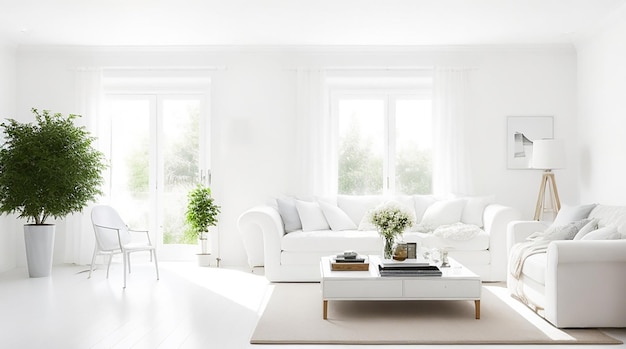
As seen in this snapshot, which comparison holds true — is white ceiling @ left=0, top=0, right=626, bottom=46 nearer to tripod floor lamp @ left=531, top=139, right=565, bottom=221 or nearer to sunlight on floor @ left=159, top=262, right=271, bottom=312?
tripod floor lamp @ left=531, top=139, right=565, bottom=221

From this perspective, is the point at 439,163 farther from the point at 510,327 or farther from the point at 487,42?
the point at 510,327

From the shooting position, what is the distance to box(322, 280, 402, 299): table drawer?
434 cm

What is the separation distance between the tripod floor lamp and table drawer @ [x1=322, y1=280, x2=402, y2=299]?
9.80 ft

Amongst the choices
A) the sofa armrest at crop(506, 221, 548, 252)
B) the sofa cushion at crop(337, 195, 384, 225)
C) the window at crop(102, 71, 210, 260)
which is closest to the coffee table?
the sofa armrest at crop(506, 221, 548, 252)

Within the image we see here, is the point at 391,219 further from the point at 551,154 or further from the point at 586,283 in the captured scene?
the point at 551,154

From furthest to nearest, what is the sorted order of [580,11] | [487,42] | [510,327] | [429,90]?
1. [429,90]
2. [487,42]
3. [580,11]
4. [510,327]

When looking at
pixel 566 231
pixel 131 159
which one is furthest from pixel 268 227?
pixel 566 231

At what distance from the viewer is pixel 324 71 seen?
7117mm

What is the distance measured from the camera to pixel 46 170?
6.09 meters

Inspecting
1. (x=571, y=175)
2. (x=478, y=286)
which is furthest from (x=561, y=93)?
(x=478, y=286)

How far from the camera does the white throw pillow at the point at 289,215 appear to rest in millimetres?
6383

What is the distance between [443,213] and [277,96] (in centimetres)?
249

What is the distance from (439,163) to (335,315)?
3.19 metres

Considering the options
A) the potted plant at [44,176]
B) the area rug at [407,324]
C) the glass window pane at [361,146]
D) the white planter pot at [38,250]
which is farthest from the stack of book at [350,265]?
the white planter pot at [38,250]
